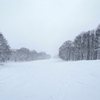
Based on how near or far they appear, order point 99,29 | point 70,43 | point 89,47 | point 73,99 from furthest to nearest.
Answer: point 70,43 < point 89,47 < point 99,29 < point 73,99

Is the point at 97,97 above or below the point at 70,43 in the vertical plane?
below

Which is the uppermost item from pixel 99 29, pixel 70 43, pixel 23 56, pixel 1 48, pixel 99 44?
pixel 99 29

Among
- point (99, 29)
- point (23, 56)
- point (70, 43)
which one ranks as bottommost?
point (23, 56)

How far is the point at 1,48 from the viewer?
15711mm

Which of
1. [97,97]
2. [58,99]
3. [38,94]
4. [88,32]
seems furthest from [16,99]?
[88,32]

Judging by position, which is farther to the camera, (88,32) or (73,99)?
(88,32)

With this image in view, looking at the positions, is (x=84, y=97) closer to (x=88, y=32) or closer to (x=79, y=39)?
(x=79, y=39)

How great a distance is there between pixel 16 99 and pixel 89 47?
2826 centimetres

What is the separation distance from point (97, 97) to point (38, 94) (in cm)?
394

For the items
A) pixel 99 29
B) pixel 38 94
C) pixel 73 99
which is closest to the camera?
pixel 73 99

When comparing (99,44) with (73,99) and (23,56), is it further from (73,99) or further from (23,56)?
(23,56)

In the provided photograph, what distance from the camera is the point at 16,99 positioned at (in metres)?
3.52

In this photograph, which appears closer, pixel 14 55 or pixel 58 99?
pixel 58 99

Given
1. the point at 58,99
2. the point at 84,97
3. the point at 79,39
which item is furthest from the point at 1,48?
the point at 79,39
